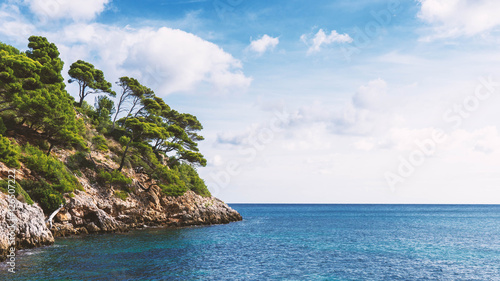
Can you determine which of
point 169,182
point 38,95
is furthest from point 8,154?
point 169,182

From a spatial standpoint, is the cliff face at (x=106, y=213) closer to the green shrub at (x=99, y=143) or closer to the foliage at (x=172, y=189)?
the foliage at (x=172, y=189)

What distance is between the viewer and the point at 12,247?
2642cm

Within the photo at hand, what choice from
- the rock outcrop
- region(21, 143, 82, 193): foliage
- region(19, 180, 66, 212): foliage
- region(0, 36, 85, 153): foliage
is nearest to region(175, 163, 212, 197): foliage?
region(0, 36, 85, 153): foliage

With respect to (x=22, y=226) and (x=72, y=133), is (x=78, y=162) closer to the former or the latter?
(x=72, y=133)

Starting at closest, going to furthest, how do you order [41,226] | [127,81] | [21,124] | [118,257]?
[118,257] < [41,226] < [21,124] < [127,81]

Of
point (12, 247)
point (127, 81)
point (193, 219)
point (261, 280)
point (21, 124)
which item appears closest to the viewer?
point (261, 280)

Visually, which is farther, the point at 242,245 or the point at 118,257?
the point at 242,245

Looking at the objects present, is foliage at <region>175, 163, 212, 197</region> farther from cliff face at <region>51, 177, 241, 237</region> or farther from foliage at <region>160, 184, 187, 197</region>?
foliage at <region>160, 184, 187, 197</region>

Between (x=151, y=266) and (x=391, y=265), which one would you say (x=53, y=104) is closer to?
(x=151, y=266)

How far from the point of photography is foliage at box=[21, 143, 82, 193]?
36500mm

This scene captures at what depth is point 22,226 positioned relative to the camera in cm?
2839

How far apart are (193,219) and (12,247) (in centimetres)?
3500

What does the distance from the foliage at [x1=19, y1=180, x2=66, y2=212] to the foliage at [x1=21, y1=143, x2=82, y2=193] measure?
1.14m

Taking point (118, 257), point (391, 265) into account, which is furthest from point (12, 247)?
point (391, 265)
